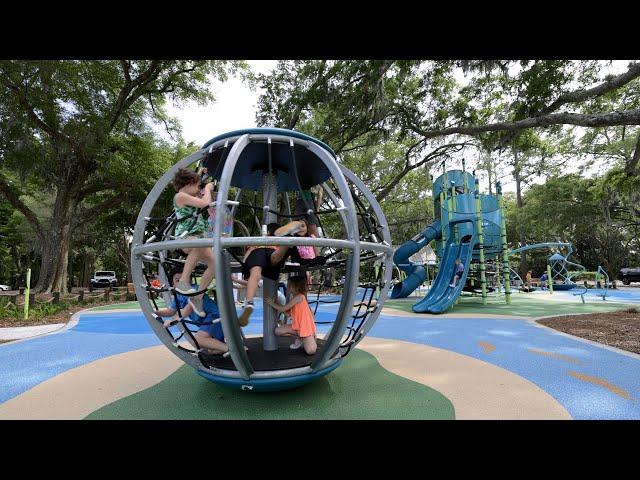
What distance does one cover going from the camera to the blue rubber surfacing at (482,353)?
10.6ft

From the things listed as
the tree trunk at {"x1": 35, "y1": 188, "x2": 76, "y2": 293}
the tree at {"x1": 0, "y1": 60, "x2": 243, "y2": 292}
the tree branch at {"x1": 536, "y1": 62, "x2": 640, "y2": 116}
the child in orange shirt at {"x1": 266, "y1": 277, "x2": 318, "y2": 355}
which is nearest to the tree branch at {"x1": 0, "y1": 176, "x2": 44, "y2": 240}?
the tree at {"x1": 0, "y1": 60, "x2": 243, "y2": 292}

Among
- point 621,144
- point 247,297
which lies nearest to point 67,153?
point 247,297

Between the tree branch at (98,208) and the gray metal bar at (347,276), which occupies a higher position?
the tree branch at (98,208)

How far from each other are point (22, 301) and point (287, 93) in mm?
12267

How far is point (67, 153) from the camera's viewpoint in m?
14.8

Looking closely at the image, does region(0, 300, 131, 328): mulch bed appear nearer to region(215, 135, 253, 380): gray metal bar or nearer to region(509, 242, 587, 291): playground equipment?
region(215, 135, 253, 380): gray metal bar

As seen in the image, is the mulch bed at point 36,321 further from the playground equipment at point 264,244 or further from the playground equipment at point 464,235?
the playground equipment at point 464,235

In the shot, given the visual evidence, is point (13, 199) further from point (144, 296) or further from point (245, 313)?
point (245, 313)

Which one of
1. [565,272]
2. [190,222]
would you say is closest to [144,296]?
[190,222]

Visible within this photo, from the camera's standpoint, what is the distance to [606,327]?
6.62 metres

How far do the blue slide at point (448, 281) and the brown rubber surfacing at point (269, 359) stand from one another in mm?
6823

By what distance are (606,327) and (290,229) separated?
683 centimetres

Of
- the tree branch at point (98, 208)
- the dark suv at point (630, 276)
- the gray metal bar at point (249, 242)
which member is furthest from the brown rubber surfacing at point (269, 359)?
the dark suv at point (630, 276)
